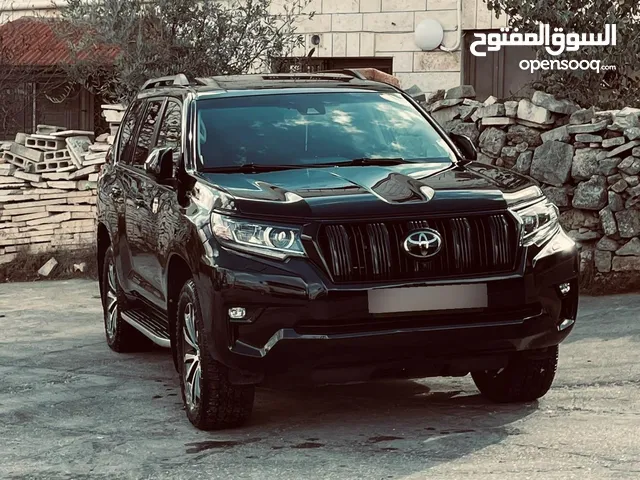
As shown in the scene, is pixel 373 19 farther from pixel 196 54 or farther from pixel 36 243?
pixel 36 243

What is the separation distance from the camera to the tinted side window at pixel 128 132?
9.20 meters

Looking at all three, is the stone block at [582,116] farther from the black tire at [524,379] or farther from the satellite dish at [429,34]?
the satellite dish at [429,34]

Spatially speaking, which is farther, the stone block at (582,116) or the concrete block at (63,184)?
the concrete block at (63,184)

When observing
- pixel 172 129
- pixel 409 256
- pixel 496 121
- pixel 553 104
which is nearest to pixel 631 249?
pixel 553 104

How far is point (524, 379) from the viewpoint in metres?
7.22

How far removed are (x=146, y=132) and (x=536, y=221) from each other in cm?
298

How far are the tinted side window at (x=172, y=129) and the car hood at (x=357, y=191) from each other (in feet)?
1.83

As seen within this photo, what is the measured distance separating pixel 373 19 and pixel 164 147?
16.0 m

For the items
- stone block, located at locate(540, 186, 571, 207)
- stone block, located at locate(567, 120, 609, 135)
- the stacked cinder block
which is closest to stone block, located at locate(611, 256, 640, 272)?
stone block, located at locate(540, 186, 571, 207)

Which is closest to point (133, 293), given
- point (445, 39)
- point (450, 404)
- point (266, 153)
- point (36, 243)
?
point (266, 153)

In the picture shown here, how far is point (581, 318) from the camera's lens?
10500 mm

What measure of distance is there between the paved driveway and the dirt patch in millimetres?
5013

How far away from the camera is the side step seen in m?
7.91

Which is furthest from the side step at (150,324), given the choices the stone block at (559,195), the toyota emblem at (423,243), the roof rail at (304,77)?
the stone block at (559,195)
